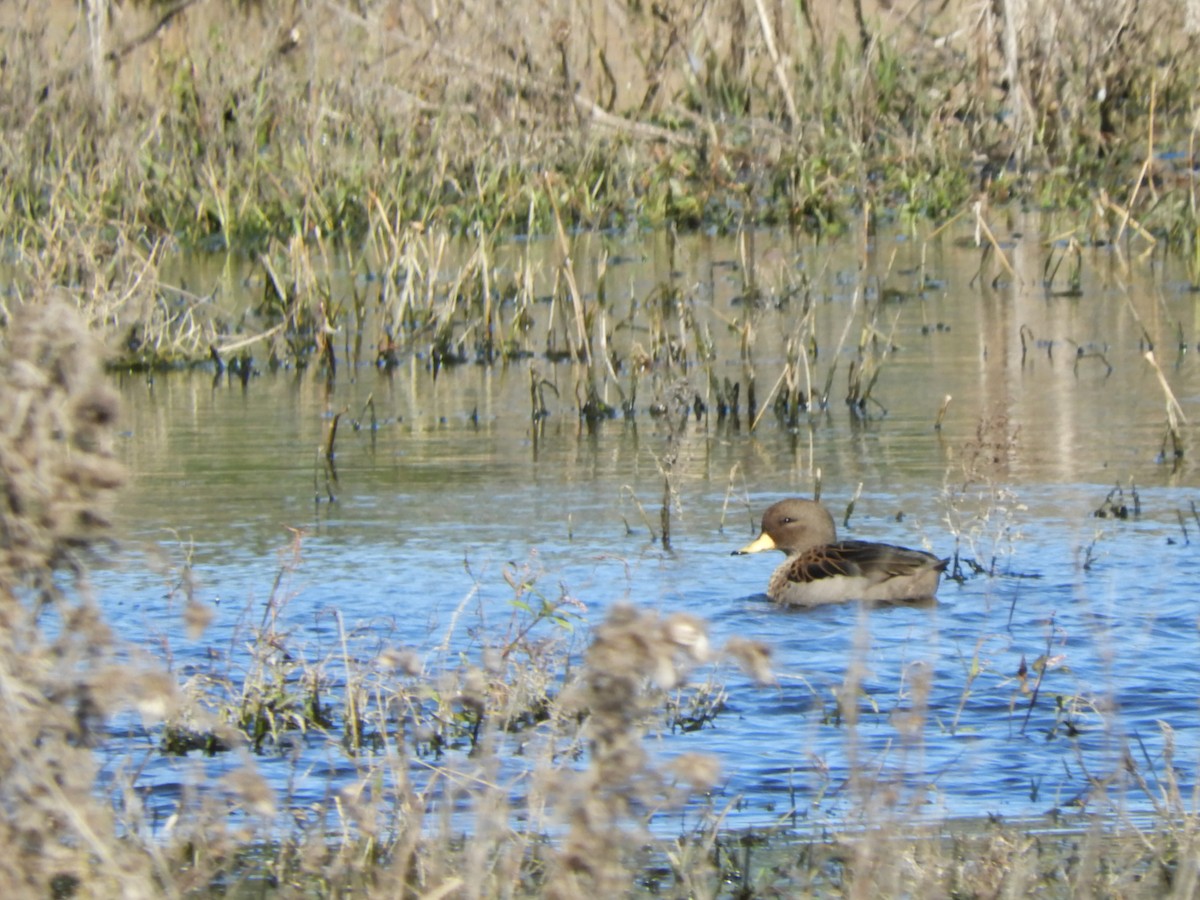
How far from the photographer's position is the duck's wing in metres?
6.87

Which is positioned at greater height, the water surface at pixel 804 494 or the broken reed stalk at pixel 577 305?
the broken reed stalk at pixel 577 305

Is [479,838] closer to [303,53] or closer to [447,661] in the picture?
[447,661]

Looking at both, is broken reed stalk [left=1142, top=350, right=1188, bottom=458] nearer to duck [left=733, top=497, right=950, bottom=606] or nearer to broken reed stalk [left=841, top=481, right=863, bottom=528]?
broken reed stalk [left=841, top=481, right=863, bottom=528]

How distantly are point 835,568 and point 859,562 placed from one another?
77 millimetres

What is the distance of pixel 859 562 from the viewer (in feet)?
23.1

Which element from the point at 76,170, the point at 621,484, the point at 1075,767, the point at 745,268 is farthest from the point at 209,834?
the point at 76,170

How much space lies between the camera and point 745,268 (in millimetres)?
12641

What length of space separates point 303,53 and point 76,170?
2.33 metres

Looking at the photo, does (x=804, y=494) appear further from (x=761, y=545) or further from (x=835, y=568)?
(x=835, y=568)

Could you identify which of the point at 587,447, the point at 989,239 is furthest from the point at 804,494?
the point at 989,239

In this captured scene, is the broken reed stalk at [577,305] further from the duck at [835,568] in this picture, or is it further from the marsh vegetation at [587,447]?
the duck at [835,568]

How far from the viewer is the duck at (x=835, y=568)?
22.6 ft

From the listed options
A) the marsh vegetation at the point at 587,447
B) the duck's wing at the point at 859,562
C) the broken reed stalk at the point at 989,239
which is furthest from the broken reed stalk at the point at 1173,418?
the broken reed stalk at the point at 989,239

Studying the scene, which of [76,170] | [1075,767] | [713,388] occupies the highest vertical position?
[76,170]
